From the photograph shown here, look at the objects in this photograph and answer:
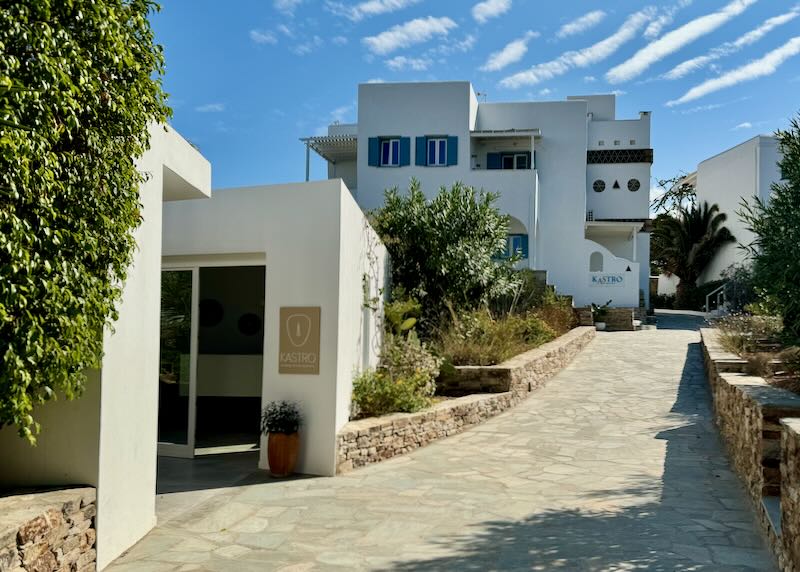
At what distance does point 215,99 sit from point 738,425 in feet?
27.1

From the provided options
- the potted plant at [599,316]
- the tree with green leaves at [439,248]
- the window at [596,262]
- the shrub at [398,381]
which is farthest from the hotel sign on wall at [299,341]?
the window at [596,262]

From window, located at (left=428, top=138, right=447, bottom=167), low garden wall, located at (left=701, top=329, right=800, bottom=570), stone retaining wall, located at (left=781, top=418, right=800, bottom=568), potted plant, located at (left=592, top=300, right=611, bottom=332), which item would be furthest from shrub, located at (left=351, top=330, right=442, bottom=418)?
potted plant, located at (left=592, top=300, right=611, bottom=332)

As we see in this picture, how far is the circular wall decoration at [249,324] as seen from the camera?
1195cm

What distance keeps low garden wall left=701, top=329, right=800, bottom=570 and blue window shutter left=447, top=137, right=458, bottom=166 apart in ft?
53.5

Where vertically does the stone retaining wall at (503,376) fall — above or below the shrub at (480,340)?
below

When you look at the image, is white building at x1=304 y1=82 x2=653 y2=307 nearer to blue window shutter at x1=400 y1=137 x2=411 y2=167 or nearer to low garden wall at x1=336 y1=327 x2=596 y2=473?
blue window shutter at x1=400 y1=137 x2=411 y2=167

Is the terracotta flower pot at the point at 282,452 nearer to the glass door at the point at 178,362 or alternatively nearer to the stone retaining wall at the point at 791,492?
the glass door at the point at 178,362

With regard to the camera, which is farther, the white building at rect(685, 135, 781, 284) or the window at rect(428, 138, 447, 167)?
the white building at rect(685, 135, 781, 284)

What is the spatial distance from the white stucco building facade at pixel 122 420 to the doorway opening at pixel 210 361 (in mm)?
2941

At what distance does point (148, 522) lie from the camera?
573 cm

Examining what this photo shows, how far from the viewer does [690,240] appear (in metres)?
34.7

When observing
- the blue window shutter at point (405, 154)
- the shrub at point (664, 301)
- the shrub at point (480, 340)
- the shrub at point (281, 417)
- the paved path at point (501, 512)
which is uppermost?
the blue window shutter at point (405, 154)

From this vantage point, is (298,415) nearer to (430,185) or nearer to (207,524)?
(207,524)

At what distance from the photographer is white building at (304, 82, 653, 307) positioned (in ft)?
79.8
